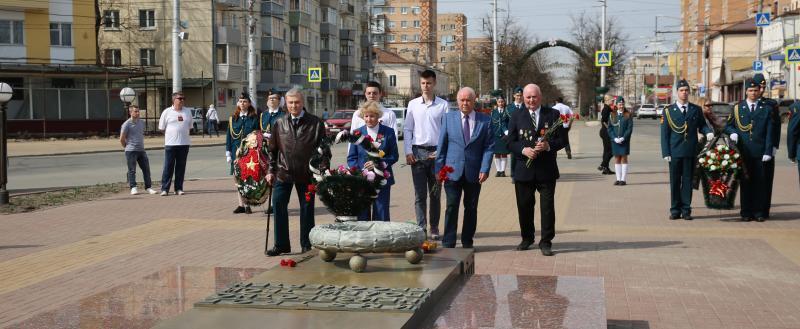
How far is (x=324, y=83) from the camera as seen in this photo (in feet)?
292

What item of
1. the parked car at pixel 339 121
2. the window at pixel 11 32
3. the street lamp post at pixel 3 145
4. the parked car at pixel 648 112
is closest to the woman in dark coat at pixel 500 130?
the street lamp post at pixel 3 145

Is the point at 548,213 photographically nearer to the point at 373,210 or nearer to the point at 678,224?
the point at 373,210

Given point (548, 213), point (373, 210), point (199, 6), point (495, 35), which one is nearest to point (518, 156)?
point (548, 213)

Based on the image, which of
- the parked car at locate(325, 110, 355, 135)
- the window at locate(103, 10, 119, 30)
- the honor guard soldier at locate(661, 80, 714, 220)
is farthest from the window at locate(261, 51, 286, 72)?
the honor guard soldier at locate(661, 80, 714, 220)

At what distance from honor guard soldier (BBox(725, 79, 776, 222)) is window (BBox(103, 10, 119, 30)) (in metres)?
58.3

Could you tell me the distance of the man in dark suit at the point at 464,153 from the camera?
974cm

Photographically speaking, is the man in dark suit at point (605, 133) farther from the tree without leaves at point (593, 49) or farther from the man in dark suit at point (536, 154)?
the tree without leaves at point (593, 49)

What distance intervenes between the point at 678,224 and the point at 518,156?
12.0 feet

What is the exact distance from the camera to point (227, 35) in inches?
2608

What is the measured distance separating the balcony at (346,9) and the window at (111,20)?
3667 cm

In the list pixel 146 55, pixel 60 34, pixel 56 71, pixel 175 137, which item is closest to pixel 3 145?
pixel 175 137

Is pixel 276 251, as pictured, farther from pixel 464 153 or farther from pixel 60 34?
pixel 60 34

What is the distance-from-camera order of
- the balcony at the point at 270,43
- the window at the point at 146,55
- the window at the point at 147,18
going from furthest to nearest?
the balcony at the point at 270,43
the window at the point at 146,55
the window at the point at 147,18

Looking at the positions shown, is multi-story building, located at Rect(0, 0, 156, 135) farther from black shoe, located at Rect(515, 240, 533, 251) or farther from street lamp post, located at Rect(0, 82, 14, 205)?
black shoe, located at Rect(515, 240, 533, 251)
